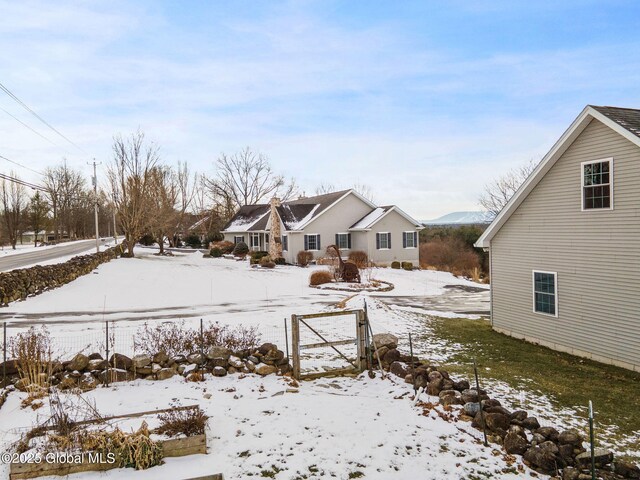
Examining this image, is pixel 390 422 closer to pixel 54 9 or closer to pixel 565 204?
pixel 565 204

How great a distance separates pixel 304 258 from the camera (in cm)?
3588

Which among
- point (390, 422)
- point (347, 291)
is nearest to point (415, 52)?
point (347, 291)

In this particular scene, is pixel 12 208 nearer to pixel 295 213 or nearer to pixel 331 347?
pixel 295 213

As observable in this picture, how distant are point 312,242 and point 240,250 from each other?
12.3m

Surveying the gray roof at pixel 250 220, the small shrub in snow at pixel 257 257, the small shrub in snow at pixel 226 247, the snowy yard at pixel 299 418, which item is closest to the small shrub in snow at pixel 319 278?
the snowy yard at pixel 299 418

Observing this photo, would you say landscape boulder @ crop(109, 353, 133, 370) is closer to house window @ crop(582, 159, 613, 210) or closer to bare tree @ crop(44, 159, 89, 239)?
house window @ crop(582, 159, 613, 210)

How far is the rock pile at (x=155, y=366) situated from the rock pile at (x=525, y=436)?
→ 11.5 ft

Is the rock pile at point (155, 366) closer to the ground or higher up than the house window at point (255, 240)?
closer to the ground

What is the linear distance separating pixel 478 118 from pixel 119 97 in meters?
19.3

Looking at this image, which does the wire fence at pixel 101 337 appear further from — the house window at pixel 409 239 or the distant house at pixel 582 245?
the house window at pixel 409 239

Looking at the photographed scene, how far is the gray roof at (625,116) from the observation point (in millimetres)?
10979

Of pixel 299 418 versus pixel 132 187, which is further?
pixel 132 187

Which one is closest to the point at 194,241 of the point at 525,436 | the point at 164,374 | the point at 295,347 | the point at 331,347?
the point at 331,347

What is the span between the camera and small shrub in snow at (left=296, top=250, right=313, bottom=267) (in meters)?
35.8
